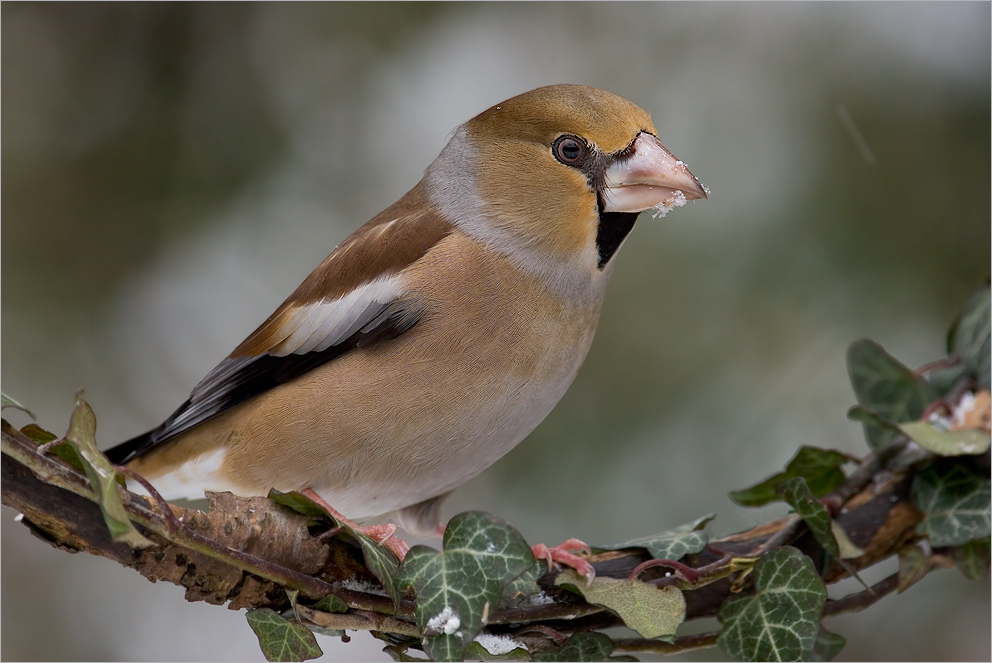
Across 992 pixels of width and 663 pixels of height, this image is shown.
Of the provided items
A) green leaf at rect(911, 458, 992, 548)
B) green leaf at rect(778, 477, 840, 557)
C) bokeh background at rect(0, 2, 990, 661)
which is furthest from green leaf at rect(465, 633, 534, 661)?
bokeh background at rect(0, 2, 990, 661)

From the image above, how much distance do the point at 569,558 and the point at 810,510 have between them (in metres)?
0.45

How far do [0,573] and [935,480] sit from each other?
2822mm

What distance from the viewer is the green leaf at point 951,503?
6.10ft

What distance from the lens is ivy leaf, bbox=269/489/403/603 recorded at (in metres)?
1.38

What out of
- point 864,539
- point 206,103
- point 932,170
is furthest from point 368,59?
point 864,539

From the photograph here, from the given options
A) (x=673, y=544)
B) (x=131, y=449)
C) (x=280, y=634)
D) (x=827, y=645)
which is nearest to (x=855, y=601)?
(x=827, y=645)

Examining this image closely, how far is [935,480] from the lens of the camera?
1.91 meters

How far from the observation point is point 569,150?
1730 millimetres

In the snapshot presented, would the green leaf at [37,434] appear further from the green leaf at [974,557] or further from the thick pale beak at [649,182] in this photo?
the green leaf at [974,557]

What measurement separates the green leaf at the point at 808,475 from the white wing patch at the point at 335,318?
890 millimetres

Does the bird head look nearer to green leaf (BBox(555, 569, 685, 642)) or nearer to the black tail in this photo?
green leaf (BBox(555, 569, 685, 642))

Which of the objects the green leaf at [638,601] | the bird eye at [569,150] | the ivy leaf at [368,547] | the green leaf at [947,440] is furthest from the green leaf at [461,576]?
the green leaf at [947,440]

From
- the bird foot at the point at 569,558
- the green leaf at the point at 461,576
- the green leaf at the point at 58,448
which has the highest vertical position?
the green leaf at the point at 58,448

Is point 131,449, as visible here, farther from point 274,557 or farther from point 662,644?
point 662,644
